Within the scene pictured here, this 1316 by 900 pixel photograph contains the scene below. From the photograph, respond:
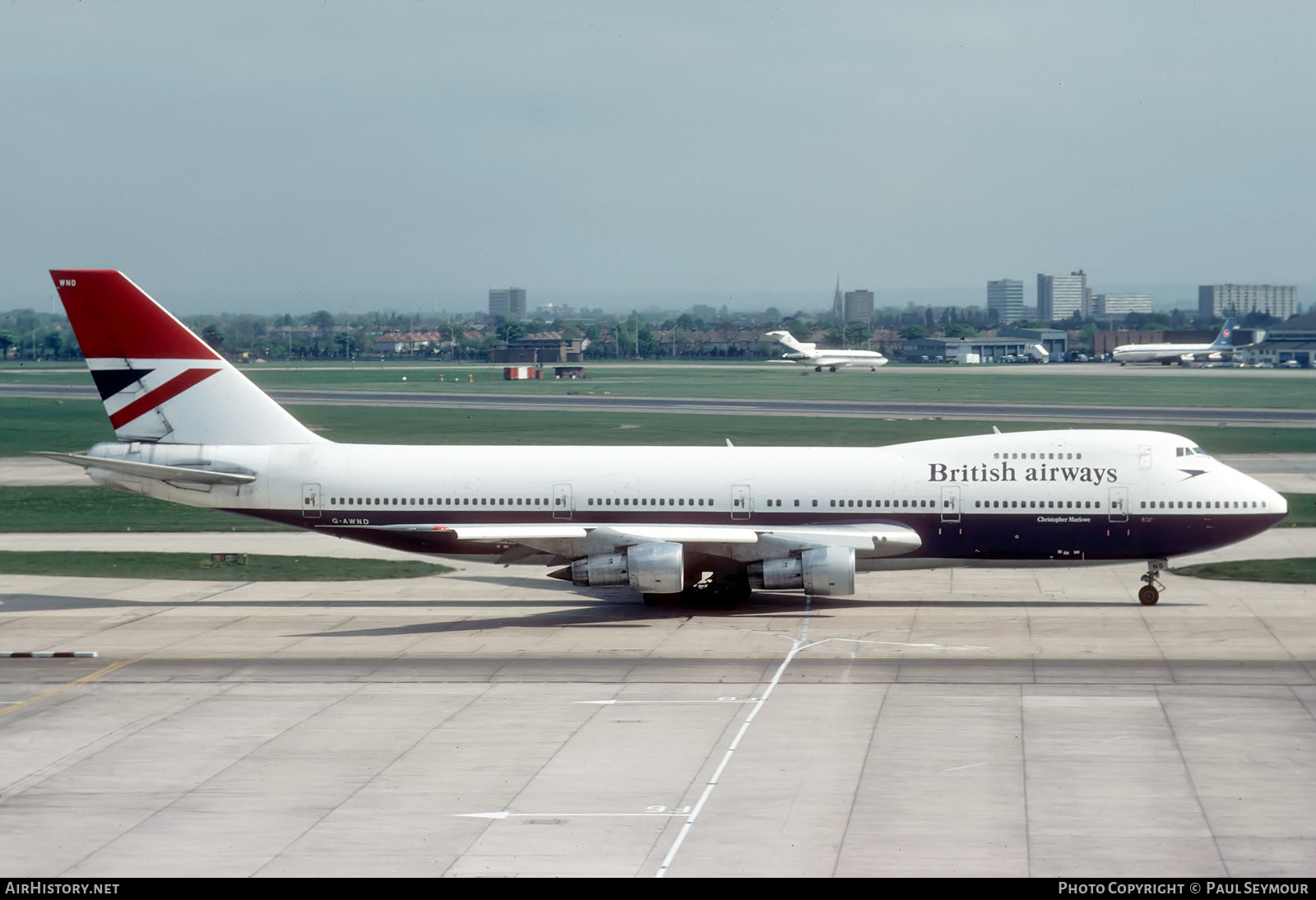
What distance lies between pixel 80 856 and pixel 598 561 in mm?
19802

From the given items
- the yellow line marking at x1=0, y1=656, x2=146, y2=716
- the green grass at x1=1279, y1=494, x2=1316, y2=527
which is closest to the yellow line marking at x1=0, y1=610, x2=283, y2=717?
the yellow line marking at x1=0, y1=656, x2=146, y2=716

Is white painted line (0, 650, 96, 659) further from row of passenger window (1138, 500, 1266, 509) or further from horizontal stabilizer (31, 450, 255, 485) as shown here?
row of passenger window (1138, 500, 1266, 509)

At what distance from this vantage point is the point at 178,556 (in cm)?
4825

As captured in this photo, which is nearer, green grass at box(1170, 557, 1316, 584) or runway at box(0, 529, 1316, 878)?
runway at box(0, 529, 1316, 878)

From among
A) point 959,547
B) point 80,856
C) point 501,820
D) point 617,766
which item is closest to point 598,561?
point 959,547

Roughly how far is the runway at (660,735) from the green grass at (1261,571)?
5.01ft

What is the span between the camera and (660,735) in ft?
85.6

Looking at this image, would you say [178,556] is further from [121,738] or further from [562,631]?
[121,738]

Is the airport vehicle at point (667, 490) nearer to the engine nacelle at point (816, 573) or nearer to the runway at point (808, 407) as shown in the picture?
the engine nacelle at point (816, 573)

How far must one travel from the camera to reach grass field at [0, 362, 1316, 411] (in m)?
130

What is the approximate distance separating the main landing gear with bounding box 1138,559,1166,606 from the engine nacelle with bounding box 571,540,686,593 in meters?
13.2

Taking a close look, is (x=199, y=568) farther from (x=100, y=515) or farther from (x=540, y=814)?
(x=540, y=814)

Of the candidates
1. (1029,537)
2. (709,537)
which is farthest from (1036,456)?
(709,537)

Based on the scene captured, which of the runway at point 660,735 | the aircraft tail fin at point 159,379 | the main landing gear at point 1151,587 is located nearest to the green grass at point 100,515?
the runway at point 660,735
